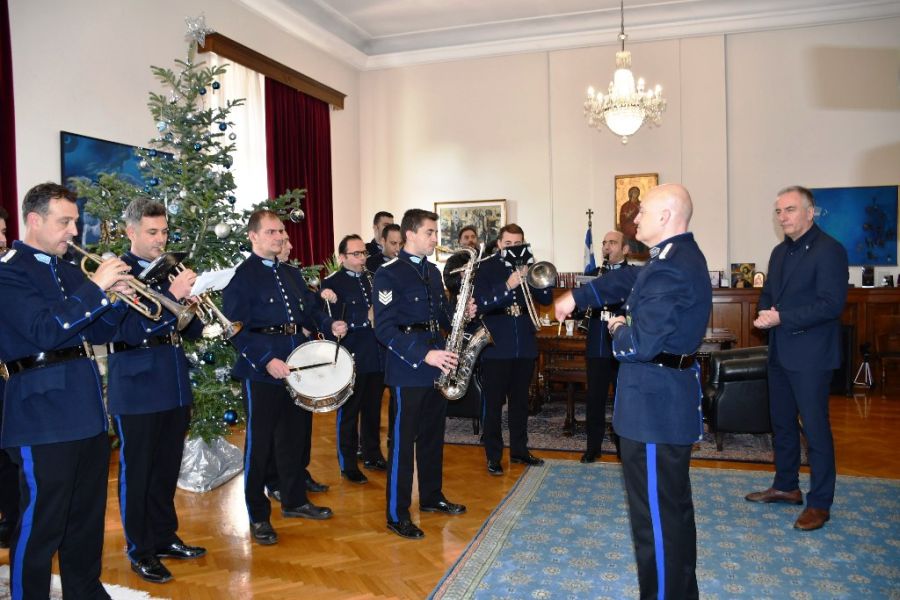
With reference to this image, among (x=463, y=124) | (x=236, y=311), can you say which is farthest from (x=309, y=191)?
(x=236, y=311)

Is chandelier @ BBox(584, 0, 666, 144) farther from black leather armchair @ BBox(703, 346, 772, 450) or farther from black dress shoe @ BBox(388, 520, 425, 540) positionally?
black dress shoe @ BBox(388, 520, 425, 540)

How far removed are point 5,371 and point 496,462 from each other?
11.6ft

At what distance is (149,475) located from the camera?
357 centimetres

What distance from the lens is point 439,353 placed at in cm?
382

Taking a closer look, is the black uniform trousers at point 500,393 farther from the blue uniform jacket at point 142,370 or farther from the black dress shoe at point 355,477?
the blue uniform jacket at point 142,370

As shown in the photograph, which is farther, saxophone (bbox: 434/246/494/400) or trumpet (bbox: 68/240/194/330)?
saxophone (bbox: 434/246/494/400)

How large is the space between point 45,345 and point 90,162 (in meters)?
4.44

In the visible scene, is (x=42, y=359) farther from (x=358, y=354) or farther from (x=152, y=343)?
(x=358, y=354)

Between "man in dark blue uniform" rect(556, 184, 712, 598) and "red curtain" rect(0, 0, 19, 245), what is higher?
"red curtain" rect(0, 0, 19, 245)

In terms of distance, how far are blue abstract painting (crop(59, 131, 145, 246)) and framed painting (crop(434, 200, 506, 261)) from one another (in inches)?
198

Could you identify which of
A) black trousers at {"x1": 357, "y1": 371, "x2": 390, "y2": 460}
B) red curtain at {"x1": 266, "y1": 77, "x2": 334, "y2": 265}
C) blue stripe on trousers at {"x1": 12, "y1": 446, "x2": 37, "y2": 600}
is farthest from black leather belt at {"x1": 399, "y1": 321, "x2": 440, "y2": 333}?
red curtain at {"x1": 266, "y1": 77, "x2": 334, "y2": 265}

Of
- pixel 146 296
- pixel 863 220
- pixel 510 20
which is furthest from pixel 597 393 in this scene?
pixel 510 20

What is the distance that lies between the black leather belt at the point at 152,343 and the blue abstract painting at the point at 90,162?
286 centimetres

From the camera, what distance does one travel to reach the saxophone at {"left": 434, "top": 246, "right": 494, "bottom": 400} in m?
4.17
